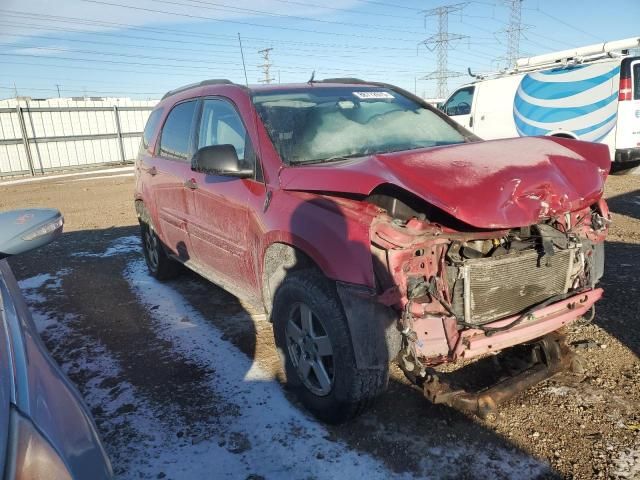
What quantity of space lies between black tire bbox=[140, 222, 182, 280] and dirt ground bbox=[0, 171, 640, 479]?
15cm

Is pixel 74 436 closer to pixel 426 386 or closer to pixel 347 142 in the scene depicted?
pixel 426 386

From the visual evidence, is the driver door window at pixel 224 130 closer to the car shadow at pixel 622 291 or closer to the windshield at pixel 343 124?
the windshield at pixel 343 124

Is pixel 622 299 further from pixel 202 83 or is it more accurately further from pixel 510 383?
pixel 202 83

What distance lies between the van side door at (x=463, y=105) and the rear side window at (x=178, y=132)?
952cm

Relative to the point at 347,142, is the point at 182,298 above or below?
below

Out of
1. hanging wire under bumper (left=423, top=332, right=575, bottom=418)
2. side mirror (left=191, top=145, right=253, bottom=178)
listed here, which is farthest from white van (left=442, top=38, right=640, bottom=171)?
side mirror (left=191, top=145, right=253, bottom=178)

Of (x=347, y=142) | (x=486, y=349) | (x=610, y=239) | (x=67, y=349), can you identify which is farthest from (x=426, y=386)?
(x=610, y=239)

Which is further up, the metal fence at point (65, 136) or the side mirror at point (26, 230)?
the side mirror at point (26, 230)

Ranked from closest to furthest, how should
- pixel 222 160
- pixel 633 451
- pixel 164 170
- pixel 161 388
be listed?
pixel 633 451 → pixel 222 160 → pixel 161 388 → pixel 164 170

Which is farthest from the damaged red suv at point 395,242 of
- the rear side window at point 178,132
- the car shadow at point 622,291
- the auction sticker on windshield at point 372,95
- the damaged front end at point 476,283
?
the car shadow at point 622,291

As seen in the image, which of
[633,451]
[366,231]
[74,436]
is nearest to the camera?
[74,436]

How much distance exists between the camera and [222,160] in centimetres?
293

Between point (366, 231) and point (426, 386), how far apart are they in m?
0.94

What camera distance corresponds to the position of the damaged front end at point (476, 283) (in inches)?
86.9
